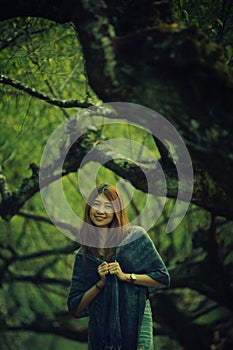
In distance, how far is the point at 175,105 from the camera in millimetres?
2947

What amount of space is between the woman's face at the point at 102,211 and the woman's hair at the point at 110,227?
0.02m

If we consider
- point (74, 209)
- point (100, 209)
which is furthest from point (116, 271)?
point (74, 209)

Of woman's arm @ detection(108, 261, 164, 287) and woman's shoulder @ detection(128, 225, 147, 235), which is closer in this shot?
woman's arm @ detection(108, 261, 164, 287)

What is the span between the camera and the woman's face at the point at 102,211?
352 cm

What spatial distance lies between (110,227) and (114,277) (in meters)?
0.31

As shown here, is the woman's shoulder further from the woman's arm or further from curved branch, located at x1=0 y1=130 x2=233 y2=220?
curved branch, located at x1=0 y1=130 x2=233 y2=220

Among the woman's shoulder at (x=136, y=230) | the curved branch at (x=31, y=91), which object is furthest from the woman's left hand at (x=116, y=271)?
the curved branch at (x=31, y=91)

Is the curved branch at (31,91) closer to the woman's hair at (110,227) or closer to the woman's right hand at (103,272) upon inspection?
the woman's hair at (110,227)

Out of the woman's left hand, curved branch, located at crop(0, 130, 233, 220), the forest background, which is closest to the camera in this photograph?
the woman's left hand

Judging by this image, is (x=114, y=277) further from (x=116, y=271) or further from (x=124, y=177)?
(x=124, y=177)

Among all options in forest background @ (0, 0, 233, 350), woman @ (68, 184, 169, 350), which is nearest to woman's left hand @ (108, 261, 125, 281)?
woman @ (68, 184, 169, 350)

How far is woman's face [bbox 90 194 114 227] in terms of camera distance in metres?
3.52

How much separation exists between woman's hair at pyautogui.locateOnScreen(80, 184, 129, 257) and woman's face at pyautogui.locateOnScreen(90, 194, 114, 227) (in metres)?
0.02

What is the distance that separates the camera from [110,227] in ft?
11.7
